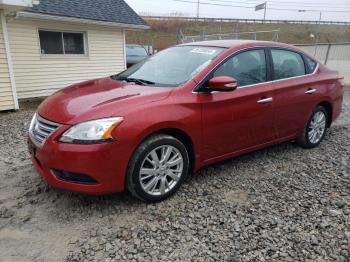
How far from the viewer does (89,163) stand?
2.69m

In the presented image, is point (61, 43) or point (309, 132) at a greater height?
point (61, 43)

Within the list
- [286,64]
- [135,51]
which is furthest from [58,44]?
[286,64]

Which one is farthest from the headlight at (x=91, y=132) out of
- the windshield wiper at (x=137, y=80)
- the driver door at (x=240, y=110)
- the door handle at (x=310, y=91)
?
the door handle at (x=310, y=91)

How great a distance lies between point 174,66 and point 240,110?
96 cm

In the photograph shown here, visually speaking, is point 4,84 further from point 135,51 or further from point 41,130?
point 135,51

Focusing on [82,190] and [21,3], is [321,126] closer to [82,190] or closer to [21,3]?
[82,190]

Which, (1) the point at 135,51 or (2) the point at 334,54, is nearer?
(2) the point at 334,54

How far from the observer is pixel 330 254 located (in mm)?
2531

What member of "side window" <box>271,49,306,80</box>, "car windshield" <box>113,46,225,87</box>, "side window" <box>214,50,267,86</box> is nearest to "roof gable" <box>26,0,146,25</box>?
"car windshield" <box>113,46,225,87</box>

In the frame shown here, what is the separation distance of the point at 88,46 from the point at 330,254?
9.90 m

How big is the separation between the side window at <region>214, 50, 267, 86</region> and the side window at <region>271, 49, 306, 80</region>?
0.79ft

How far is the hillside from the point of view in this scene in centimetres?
3822

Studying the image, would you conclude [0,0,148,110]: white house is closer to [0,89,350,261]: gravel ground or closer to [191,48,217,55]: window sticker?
[0,89,350,261]: gravel ground

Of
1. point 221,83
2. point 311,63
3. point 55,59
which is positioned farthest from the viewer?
point 55,59
